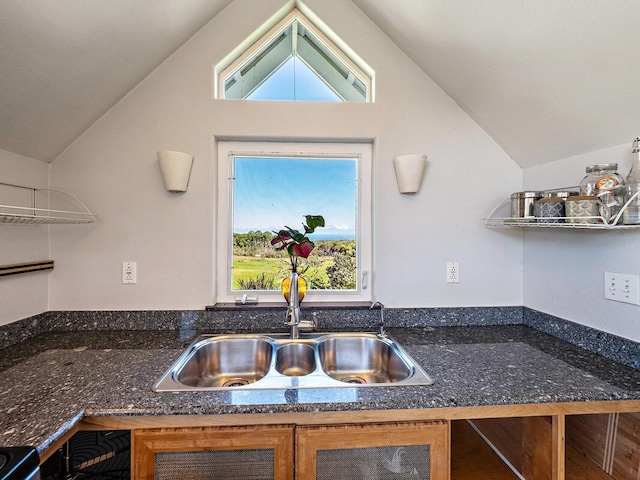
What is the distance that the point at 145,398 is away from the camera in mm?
869

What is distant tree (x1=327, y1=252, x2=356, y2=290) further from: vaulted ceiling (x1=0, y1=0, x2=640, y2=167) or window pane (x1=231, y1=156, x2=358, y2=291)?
vaulted ceiling (x1=0, y1=0, x2=640, y2=167)

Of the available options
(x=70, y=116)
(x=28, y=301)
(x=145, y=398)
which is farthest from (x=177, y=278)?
(x=70, y=116)

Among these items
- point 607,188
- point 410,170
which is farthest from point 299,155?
point 607,188

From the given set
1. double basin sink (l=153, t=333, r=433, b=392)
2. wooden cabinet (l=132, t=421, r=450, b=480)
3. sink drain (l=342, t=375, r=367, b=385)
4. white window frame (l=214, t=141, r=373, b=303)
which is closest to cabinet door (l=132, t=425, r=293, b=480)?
wooden cabinet (l=132, t=421, r=450, b=480)

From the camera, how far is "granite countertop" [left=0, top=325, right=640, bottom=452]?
83 centimetres

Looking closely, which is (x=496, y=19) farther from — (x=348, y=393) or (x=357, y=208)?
(x=348, y=393)

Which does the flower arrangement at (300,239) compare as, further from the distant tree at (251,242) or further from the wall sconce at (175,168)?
the wall sconce at (175,168)

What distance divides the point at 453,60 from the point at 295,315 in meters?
1.36

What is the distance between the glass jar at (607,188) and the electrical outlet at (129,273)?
1.95 metres

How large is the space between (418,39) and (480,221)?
945 millimetres

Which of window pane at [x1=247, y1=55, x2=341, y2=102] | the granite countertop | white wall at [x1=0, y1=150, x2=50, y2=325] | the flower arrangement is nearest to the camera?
the granite countertop

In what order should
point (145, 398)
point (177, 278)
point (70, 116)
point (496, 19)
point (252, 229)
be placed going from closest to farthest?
point (145, 398) → point (496, 19) → point (70, 116) → point (177, 278) → point (252, 229)

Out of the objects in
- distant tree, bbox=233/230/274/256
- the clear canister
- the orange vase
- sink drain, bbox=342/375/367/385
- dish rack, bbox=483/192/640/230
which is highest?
the clear canister

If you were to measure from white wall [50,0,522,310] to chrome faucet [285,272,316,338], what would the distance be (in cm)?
43
